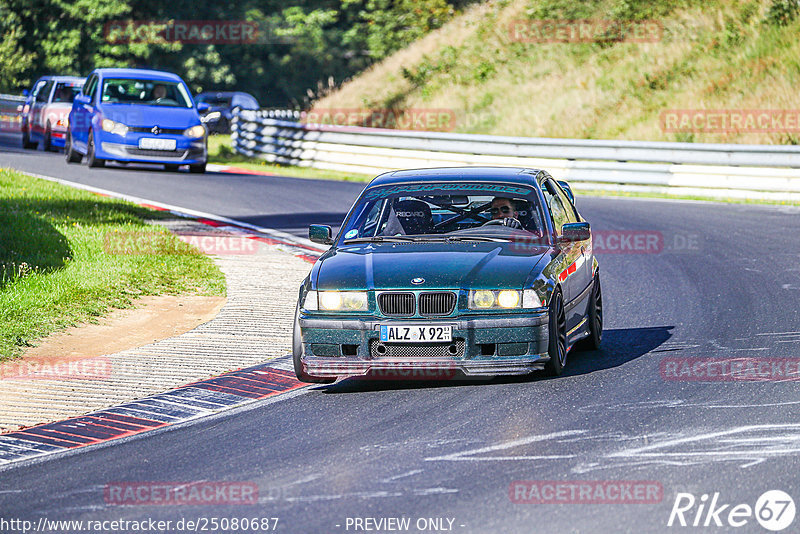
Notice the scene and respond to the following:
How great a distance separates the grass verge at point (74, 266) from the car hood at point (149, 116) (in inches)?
221

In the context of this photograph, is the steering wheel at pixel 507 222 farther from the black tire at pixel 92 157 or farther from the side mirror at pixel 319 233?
the black tire at pixel 92 157

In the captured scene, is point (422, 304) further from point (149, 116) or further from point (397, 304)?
point (149, 116)

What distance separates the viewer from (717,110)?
29.2m

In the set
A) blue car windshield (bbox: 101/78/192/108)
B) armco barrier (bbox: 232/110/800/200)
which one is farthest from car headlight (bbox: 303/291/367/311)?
blue car windshield (bbox: 101/78/192/108)

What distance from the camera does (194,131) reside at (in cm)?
2494

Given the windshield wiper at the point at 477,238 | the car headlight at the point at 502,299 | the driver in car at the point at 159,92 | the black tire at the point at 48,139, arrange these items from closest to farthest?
the car headlight at the point at 502,299 < the windshield wiper at the point at 477,238 < the driver in car at the point at 159,92 < the black tire at the point at 48,139

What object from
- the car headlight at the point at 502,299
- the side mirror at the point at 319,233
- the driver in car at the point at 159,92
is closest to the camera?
the car headlight at the point at 502,299

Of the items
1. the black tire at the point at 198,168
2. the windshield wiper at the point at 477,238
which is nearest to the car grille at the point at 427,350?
the windshield wiper at the point at 477,238

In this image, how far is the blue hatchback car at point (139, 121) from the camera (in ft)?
80.5

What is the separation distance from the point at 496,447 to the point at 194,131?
18.7 meters

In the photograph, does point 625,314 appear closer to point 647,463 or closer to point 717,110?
point 647,463

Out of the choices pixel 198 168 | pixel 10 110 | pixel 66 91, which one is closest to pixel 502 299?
pixel 198 168

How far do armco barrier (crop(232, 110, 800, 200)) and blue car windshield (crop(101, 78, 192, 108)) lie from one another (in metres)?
4.74

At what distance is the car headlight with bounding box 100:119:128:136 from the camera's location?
24500 millimetres
